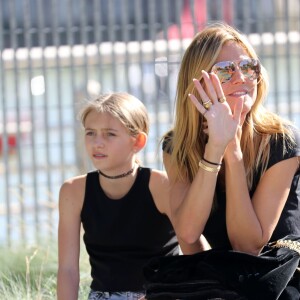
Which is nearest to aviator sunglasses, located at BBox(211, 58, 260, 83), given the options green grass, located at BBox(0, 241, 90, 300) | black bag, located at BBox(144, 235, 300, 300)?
black bag, located at BBox(144, 235, 300, 300)

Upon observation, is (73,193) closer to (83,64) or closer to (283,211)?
(283,211)

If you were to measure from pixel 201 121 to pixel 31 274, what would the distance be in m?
2.16

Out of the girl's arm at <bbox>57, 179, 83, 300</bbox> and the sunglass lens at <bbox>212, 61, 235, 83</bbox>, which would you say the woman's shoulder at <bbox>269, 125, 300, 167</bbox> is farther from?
the girl's arm at <bbox>57, 179, 83, 300</bbox>

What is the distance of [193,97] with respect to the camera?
3.33 meters

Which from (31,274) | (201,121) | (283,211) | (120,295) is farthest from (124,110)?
(31,274)

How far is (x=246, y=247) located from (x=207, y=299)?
0.93 feet

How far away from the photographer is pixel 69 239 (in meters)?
4.05

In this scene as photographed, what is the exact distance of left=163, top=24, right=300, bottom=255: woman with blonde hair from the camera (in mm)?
3303

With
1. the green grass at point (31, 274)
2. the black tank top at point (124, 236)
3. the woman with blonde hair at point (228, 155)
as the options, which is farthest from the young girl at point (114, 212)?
the green grass at point (31, 274)

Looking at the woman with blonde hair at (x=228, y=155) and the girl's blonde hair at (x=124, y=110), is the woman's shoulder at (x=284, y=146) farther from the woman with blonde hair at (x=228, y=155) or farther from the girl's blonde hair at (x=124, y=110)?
the girl's blonde hair at (x=124, y=110)

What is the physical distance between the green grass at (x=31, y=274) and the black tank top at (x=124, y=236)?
2.73ft

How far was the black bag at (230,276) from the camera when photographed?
3107mm

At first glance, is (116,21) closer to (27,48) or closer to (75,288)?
(27,48)

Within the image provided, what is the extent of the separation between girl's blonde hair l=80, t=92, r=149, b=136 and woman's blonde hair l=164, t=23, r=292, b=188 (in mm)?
559
